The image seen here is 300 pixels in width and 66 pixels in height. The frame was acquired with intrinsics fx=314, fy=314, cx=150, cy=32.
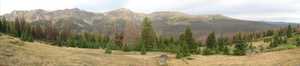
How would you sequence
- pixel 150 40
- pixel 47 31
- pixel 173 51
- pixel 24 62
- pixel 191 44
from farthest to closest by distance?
pixel 47 31
pixel 150 40
pixel 191 44
pixel 173 51
pixel 24 62

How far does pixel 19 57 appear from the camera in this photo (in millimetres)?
40344

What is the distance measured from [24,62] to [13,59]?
5.57ft

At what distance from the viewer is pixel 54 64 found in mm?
38562

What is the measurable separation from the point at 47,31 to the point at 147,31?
84.1m

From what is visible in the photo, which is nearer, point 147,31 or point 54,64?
point 54,64

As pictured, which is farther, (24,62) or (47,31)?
(47,31)

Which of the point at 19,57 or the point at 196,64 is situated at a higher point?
the point at 19,57

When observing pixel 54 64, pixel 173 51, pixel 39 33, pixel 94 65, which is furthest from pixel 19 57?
pixel 39 33

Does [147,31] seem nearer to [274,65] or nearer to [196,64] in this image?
[196,64]

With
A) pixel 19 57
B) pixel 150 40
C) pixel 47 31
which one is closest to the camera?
pixel 19 57

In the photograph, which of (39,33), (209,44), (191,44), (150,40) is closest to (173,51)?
(191,44)

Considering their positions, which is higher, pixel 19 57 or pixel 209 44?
pixel 19 57

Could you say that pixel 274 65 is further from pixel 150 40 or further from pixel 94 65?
pixel 150 40

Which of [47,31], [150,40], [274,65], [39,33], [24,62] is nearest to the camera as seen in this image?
[24,62]
